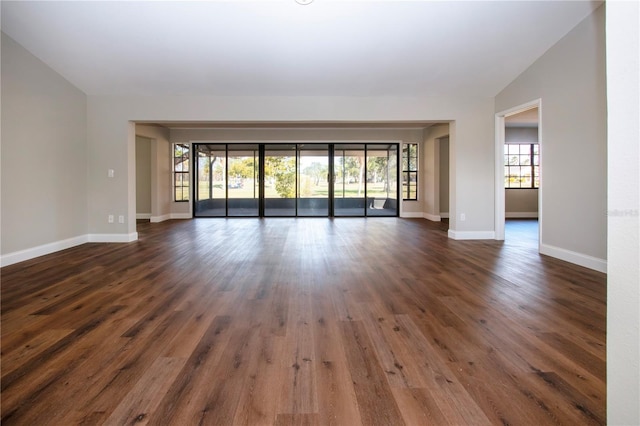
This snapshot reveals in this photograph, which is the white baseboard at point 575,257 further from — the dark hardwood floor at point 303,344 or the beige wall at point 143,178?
the beige wall at point 143,178

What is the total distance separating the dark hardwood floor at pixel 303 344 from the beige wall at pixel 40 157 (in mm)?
806

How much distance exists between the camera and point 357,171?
33.1 feet

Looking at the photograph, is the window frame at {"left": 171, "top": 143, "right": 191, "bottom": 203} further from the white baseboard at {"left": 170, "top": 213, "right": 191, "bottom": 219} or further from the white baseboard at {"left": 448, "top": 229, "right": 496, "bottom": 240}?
the white baseboard at {"left": 448, "top": 229, "right": 496, "bottom": 240}

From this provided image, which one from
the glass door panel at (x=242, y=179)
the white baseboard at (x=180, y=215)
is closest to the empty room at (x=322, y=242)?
the glass door panel at (x=242, y=179)

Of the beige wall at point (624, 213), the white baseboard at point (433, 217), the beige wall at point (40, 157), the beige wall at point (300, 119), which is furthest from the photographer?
the white baseboard at point (433, 217)

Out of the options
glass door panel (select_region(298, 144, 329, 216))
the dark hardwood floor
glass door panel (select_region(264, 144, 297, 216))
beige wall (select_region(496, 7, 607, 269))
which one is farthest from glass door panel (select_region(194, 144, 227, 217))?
beige wall (select_region(496, 7, 607, 269))

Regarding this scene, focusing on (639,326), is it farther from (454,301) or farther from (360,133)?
(360,133)

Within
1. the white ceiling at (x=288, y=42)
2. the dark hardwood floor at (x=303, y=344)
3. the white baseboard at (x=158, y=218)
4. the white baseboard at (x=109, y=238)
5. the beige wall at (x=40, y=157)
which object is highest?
the white ceiling at (x=288, y=42)

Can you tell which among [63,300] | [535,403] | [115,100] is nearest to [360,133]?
[115,100]

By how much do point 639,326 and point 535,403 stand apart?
89 cm

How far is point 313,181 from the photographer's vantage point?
33.3 ft

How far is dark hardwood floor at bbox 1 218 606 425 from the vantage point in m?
1.41

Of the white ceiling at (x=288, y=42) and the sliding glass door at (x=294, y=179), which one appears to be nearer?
the white ceiling at (x=288, y=42)

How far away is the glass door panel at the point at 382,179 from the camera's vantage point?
10.1 m
